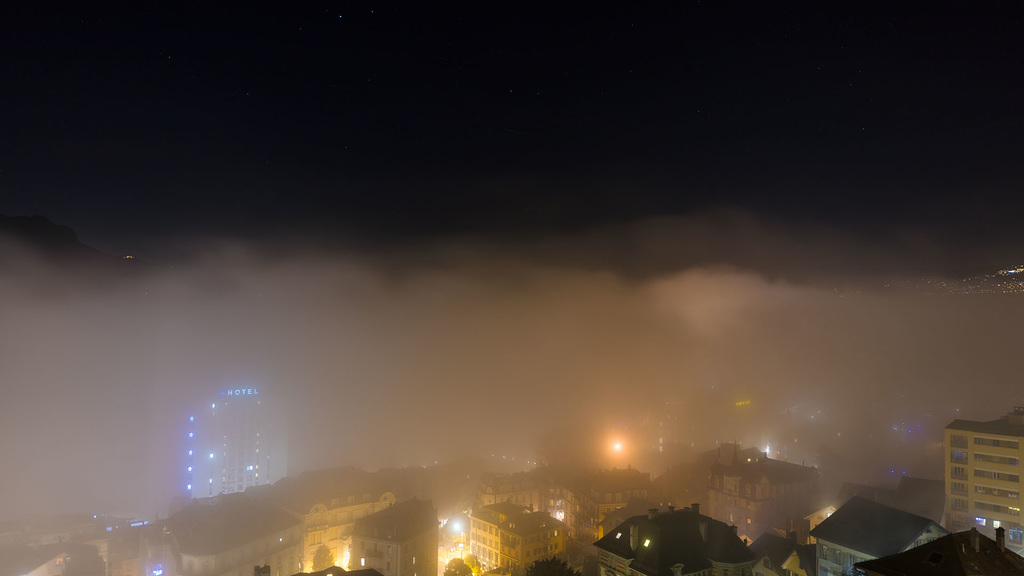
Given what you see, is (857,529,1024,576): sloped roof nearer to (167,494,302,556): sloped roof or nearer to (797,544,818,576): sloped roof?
(797,544,818,576): sloped roof

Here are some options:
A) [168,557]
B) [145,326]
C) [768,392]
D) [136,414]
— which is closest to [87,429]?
[136,414]

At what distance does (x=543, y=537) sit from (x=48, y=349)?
90.5 metres

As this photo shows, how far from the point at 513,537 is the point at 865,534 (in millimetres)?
25871

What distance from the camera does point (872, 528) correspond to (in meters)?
25.2

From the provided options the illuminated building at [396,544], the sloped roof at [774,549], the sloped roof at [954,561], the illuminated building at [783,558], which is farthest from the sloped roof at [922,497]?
the illuminated building at [396,544]

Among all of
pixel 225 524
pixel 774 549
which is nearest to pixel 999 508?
pixel 774 549

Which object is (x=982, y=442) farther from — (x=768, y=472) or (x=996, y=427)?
(x=768, y=472)

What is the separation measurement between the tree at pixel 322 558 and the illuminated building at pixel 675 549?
2654 cm

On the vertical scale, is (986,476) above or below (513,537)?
above

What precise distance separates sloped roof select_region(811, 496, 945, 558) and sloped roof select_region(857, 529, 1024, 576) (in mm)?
6633

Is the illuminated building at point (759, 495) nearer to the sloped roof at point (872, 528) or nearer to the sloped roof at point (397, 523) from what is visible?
the sloped roof at point (872, 528)

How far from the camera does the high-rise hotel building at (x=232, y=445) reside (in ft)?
292

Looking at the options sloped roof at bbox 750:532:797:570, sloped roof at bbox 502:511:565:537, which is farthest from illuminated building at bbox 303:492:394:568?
sloped roof at bbox 750:532:797:570

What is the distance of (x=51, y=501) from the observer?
8431 centimetres
